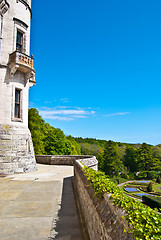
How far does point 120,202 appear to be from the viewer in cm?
285

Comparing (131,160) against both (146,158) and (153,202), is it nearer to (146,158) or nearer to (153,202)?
(146,158)

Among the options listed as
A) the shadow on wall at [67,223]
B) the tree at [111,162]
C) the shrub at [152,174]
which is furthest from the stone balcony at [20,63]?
the shrub at [152,174]

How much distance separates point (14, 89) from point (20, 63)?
2264mm

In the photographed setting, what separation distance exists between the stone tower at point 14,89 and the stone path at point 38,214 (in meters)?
4.25

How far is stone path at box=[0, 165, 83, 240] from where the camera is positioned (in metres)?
4.79

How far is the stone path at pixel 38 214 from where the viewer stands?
189 inches

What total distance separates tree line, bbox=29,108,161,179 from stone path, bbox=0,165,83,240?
2363 centimetres

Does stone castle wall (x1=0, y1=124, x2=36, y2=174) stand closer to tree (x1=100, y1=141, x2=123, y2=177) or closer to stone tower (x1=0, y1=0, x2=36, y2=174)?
stone tower (x1=0, y1=0, x2=36, y2=174)

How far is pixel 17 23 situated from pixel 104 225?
56.3 feet

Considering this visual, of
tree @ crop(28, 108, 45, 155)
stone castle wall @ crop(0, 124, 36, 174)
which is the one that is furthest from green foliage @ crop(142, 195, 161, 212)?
stone castle wall @ crop(0, 124, 36, 174)

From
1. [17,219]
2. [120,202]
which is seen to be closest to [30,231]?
[17,219]

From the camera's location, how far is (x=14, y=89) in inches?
574

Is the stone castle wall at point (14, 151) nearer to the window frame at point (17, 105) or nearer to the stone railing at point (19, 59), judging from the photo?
the window frame at point (17, 105)

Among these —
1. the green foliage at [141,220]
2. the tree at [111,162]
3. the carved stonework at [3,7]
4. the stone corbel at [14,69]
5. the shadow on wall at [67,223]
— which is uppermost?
the carved stonework at [3,7]
